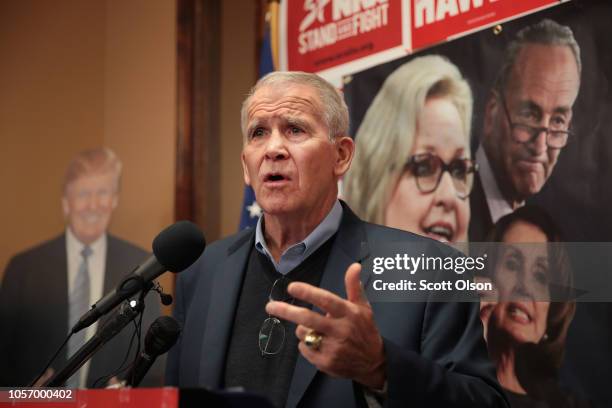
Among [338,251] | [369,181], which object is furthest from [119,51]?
[338,251]

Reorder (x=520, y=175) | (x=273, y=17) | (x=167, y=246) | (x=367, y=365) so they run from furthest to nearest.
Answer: (x=273, y=17), (x=520, y=175), (x=167, y=246), (x=367, y=365)

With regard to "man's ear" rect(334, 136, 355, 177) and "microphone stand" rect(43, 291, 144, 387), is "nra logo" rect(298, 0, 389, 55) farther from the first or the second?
"microphone stand" rect(43, 291, 144, 387)

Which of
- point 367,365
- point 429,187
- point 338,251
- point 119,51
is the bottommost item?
point 367,365

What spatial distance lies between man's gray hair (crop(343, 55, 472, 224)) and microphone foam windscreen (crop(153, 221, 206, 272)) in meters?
1.59

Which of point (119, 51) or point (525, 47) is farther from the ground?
point (119, 51)

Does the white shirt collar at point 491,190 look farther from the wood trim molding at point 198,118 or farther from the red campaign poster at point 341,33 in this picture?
the wood trim molding at point 198,118

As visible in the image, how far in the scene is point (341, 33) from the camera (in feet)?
11.3

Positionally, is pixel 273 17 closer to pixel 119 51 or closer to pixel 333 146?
pixel 119 51

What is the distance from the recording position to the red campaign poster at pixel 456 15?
2.80 meters

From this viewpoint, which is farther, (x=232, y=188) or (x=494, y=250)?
(x=232, y=188)

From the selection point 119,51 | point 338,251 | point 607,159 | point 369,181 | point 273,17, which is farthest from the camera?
point 119,51

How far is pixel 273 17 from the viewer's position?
12.1 ft

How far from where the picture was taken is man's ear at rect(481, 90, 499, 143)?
2.83 meters

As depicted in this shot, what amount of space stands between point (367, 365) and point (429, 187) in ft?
5.53
